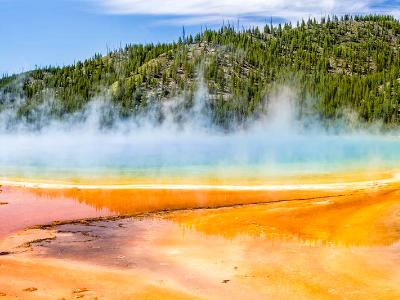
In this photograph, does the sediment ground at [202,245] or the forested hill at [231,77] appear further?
the forested hill at [231,77]

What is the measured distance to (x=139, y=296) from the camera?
1100cm

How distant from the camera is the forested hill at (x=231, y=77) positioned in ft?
448

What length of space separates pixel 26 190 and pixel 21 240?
11.4 metres

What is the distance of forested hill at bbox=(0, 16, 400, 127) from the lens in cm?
13662

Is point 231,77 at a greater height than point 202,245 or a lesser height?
greater

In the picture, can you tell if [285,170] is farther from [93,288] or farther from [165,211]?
[93,288]

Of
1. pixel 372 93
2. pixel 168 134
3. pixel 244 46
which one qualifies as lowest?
pixel 168 134

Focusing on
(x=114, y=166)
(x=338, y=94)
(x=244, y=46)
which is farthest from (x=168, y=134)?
(x=114, y=166)

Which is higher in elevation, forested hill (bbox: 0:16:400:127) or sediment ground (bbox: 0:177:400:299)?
forested hill (bbox: 0:16:400:127)

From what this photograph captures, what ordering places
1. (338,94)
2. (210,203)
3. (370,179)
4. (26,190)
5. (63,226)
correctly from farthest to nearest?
(338,94), (370,179), (26,190), (210,203), (63,226)

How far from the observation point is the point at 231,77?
498 ft

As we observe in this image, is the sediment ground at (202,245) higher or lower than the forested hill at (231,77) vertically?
lower

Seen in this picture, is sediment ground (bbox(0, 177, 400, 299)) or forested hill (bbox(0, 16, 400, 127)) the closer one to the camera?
sediment ground (bbox(0, 177, 400, 299))

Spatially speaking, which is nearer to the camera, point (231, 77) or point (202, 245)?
point (202, 245)
